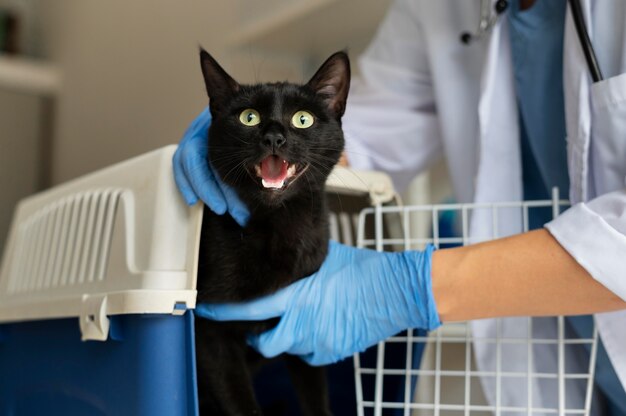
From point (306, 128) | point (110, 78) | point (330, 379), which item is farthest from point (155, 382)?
point (110, 78)

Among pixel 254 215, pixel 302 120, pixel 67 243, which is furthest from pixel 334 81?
pixel 67 243

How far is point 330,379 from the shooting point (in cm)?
97

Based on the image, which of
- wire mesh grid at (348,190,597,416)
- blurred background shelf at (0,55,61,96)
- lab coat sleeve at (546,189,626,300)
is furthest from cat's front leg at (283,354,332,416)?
blurred background shelf at (0,55,61,96)

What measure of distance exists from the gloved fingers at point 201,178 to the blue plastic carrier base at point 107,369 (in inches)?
4.8

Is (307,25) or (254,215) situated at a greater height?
(307,25)

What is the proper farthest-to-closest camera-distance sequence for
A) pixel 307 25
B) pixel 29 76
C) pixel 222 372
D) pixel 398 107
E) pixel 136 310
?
pixel 29 76, pixel 307 25, pixel 398 107, pixel 222 372, pixel 136 310

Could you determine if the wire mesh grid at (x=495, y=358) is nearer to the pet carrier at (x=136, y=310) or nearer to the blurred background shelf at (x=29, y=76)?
the pet carrier at (x=136, y=310)

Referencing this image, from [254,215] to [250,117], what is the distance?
0.11 metres

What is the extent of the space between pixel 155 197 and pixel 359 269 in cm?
26

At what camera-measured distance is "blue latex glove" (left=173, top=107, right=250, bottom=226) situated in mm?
649

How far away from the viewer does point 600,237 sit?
2.05ft

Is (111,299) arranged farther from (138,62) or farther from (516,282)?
(138,62)

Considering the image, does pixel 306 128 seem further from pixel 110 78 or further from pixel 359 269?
pixel 110 78

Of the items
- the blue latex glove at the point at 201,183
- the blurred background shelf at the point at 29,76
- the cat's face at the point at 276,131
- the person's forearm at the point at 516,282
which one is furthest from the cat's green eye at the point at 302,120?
the blurred background shelf at the point at 29,76
